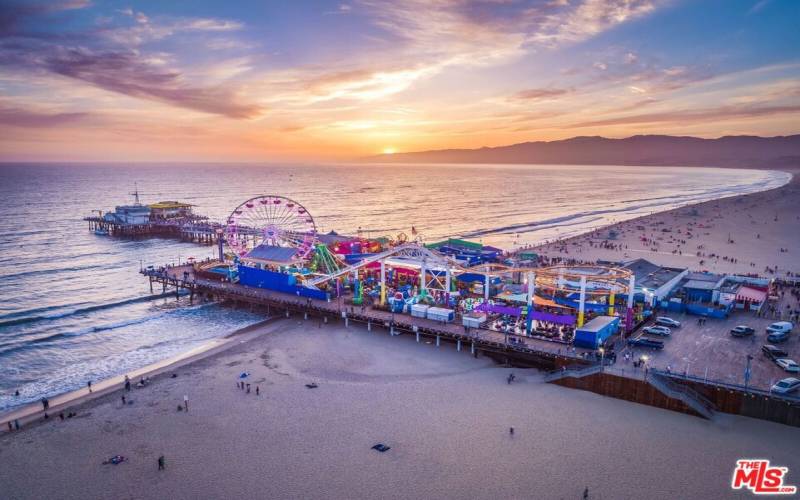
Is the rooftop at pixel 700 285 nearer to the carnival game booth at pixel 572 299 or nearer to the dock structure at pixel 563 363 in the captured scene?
the carnival game booth at pixel 572 299

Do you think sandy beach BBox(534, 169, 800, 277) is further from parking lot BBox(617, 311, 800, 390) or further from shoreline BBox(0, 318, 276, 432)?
shoreline BBox(0, 318, 276, 432)

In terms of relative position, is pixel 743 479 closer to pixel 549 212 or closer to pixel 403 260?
pixel 403 260

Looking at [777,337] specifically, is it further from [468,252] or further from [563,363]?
[468,252]

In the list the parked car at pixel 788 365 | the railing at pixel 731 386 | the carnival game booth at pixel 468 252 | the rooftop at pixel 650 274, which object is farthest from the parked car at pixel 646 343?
the carnival game booth at pixel 468 252

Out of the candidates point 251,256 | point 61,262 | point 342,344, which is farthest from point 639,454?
point 61,262

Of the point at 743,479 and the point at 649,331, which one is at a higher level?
the point at 649,331

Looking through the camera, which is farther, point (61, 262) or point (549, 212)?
point (549, 212)

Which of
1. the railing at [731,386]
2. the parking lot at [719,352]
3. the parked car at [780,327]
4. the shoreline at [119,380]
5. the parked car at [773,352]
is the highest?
the parked car at [780,327]
